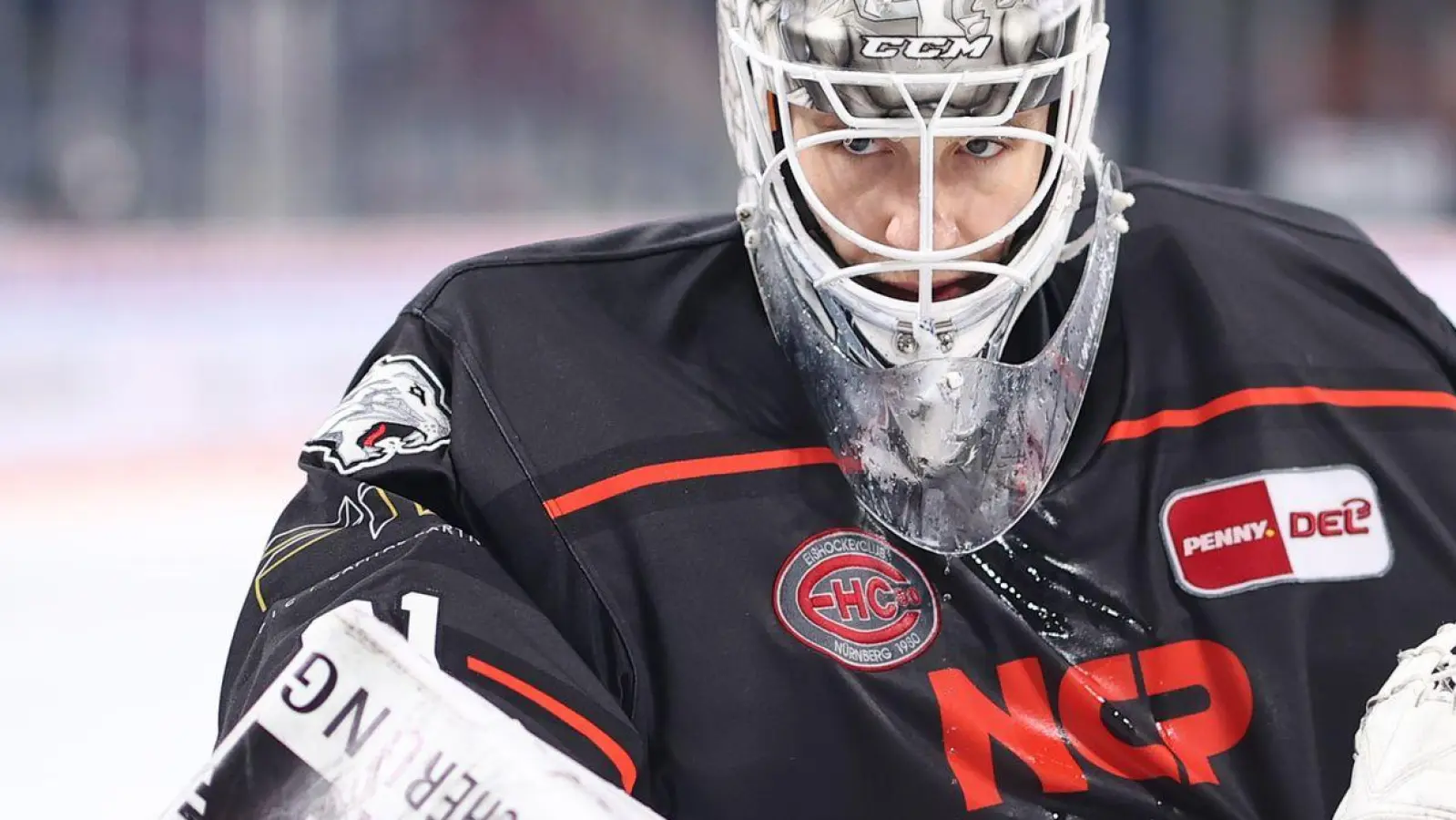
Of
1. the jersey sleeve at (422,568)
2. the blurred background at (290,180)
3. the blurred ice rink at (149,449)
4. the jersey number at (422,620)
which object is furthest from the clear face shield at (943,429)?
the blurred background at (290,180)

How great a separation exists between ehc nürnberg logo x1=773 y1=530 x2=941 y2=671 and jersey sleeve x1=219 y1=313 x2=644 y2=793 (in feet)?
0.49

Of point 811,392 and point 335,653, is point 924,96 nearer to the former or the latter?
point 811,392

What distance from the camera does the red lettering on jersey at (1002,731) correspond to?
1.26 meters

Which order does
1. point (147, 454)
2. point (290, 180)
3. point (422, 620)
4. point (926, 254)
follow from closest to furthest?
1. point (422, 620)
2. point (926, 254)
3. point (147, 454)
4. point (290, 180)

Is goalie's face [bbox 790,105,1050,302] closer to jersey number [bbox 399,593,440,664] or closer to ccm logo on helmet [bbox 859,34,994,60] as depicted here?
ccm logo on helmet [bbox 859,34,994,60]

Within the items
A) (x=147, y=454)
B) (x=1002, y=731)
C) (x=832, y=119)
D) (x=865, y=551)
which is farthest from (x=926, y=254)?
(x=147, y=454)

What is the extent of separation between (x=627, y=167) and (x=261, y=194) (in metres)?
1.15

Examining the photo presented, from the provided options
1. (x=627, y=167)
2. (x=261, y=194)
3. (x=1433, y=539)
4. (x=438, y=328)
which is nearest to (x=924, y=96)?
(x=438, y=328)

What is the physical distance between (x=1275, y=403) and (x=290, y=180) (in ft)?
11.8

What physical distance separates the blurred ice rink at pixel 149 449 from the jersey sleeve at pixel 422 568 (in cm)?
77

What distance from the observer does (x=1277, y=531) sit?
1.38m

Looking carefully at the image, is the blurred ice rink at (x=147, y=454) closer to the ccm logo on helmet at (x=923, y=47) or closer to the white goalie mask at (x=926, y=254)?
the white goalie mask at (x=926, y=254)

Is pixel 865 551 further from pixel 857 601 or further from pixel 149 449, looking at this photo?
pixel 149 449

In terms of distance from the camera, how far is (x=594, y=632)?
125 centimetres
